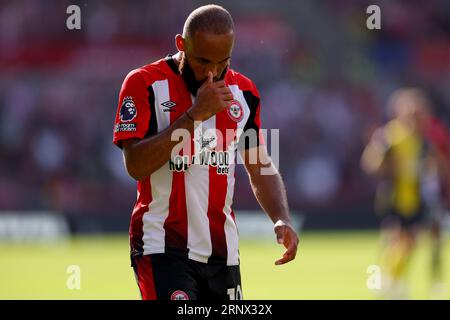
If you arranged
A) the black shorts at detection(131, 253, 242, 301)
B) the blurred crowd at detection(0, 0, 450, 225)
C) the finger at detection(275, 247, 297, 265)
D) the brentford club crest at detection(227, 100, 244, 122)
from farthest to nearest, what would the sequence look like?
the blurred crowd at detection(0, 0, 450, 225)
the brentford club crest at detection(227, 100, 244, 122)
the finger at detection(275, 247, 297, 265)
the black shorts at detection(131, 253, 242, 301)

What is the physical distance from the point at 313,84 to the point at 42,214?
7.66m

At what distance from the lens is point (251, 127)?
19.1 ft

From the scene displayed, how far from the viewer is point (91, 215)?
20797 mm

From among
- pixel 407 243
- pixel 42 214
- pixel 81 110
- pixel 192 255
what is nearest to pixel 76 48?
pixel 81 110

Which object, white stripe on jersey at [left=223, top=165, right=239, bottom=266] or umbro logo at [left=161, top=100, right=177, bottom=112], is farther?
white stripe on jersey at [left=223, top=165, right=239, bottom=266]

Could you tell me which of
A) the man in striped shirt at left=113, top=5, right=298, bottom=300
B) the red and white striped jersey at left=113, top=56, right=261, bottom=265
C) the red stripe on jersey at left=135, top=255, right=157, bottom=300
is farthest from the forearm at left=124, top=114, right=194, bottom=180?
the red stripe on jersey at left=135, top=255, right=157, bottom=300

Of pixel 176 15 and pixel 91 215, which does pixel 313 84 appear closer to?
pixel 176 15

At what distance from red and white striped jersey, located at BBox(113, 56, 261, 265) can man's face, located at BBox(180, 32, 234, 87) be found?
7.8 inches

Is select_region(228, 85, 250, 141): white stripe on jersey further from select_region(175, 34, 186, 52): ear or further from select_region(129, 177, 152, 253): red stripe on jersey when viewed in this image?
select_region(129, 177, 152, 253): red stripe on jersey

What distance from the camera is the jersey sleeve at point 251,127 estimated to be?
5812 mm

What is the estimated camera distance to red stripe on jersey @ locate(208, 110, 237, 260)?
18.2 ft

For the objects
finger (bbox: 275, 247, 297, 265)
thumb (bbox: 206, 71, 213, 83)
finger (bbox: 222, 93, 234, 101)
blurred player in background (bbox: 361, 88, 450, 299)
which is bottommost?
blurred player in background (bbox: 361, 88, 450, 299)

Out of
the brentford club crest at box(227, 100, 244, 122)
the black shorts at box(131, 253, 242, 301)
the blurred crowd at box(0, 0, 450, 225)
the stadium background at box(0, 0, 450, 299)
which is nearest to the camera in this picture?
the black shorts at box(131, 253, 242, 301)

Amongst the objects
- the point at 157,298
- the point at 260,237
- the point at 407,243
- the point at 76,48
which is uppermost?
the point at 76,48
